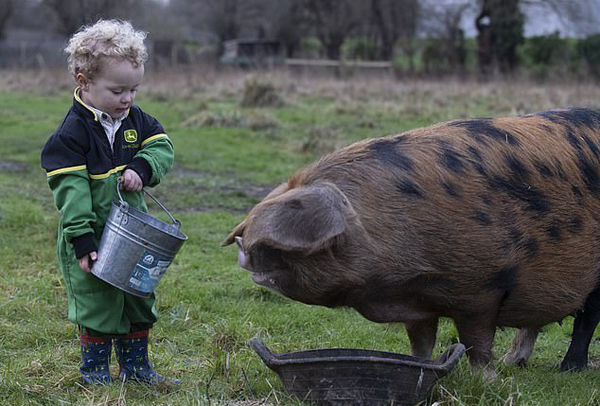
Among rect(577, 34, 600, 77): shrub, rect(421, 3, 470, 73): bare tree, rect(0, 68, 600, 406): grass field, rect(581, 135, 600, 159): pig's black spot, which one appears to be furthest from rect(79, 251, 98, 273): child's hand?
rect(577, 34, 600, 77): shrub

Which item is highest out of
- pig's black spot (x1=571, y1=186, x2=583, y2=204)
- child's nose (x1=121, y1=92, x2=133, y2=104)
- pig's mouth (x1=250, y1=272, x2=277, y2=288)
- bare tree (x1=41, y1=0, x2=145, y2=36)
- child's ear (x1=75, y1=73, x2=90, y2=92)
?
bare tree (x1=41, y1=0, x2=145, y2=36)

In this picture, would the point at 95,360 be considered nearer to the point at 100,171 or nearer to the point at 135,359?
the point at 135,359

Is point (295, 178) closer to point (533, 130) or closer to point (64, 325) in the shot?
point (533, 130)

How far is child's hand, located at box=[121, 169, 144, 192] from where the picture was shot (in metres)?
3.62

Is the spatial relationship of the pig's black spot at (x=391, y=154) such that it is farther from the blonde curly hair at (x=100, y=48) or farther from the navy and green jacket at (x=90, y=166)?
the blonde curly hair at (x=100, y=48)

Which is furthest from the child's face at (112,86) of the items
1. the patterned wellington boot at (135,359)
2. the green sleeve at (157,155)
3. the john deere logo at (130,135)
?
the patterned wellington boot at (135,359)

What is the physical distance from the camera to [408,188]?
11.2ft

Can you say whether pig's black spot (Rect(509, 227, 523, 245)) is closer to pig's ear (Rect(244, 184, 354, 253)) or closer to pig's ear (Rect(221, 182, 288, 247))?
pig's ear (Rect(244, 184, 354, 253))

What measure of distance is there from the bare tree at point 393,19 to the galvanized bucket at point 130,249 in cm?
3643

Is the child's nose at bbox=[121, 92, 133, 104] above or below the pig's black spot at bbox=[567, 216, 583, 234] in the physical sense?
above

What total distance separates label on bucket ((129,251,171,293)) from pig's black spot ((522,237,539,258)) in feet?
5.45

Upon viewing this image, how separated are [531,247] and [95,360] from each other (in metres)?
2.17

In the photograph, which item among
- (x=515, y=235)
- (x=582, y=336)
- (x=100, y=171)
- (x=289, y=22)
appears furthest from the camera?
(x=289, y=22)

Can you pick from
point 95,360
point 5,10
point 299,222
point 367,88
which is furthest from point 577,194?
point 5,10
